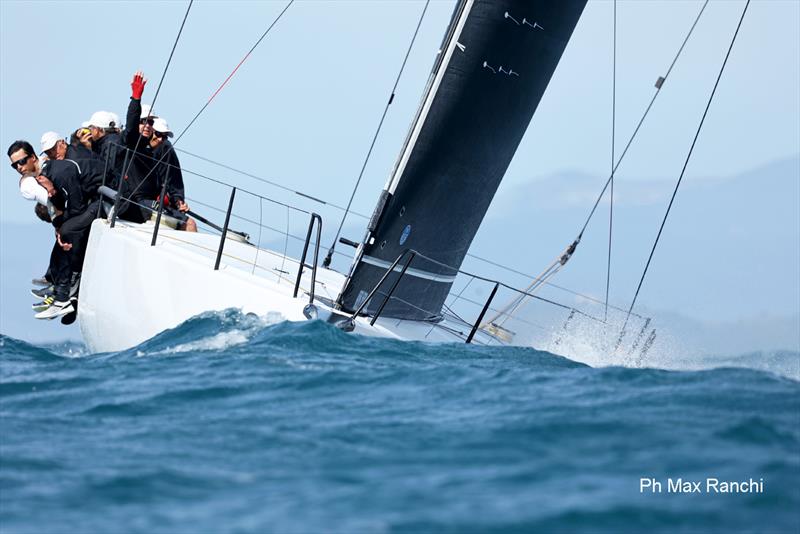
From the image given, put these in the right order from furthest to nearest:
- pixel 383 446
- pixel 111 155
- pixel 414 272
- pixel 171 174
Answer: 1. pixel 171 174
2. pixel 111 155
3. pixel 414 272
4. pixel 383 446

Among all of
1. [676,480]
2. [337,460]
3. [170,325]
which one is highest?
[676,480]

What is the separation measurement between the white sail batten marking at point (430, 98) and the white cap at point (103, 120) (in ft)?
9.90

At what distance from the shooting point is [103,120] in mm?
9359

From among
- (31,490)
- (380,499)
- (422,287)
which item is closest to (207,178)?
(422,287)

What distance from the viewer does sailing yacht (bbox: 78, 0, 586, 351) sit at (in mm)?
7410

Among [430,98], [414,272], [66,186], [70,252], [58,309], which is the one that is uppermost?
[430,98]

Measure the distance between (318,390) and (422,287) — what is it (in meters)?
2.95

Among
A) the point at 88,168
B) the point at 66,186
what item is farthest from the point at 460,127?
the point at 66,186

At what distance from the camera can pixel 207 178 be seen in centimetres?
733

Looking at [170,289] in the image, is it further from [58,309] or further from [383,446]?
[383,446]

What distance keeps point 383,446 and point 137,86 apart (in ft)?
16.0

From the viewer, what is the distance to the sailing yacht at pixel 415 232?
7410 millimetres

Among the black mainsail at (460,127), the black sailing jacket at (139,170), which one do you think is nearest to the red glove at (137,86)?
the black sailing jacket at (139,170)

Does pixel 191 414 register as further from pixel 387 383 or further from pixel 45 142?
pixel 45 142
